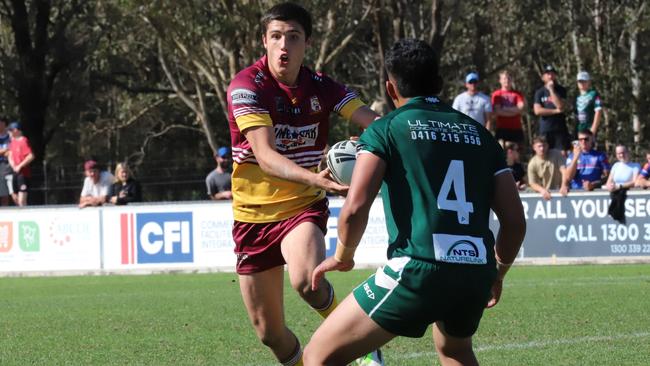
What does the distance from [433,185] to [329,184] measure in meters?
1.16

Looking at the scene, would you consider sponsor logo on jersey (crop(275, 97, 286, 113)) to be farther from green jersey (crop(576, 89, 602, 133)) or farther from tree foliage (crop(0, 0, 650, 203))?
tree foliage (crop(0, 0, 650, 203))

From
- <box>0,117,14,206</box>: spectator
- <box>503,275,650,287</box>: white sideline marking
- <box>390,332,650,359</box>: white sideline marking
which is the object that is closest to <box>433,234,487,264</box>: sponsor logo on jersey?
<box>390,332,650,359</box>: white sideline marking

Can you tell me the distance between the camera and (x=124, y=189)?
22062mm

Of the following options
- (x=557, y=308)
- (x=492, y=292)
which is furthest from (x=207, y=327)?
(x=492, y=292)

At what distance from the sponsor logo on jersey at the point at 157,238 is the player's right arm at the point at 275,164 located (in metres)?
14.0

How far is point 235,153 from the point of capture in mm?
7281

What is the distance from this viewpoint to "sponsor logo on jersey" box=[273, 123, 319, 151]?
23.5ft

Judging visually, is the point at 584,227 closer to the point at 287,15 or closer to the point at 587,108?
the point at 587,108

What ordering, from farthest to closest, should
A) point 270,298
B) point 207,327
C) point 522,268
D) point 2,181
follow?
1. point 2,181
2. point 522,268
3. point 207,327
4. point 270,298

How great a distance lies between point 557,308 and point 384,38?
22.2 metres

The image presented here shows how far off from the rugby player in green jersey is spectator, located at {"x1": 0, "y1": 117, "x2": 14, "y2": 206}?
19707mm

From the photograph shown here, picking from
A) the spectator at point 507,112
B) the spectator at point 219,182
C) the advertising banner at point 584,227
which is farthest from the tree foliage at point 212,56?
the advertising banner at point 584,227

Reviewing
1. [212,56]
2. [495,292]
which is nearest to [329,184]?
[495,292]

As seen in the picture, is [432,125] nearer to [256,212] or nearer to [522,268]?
[256,212]
